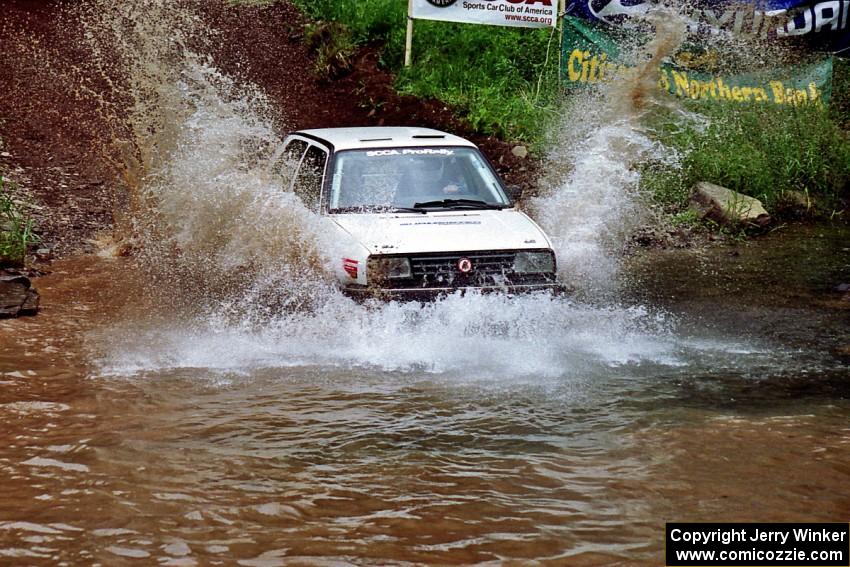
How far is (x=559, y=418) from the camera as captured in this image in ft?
18.8

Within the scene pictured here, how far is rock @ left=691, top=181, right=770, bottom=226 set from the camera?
39.8 ft

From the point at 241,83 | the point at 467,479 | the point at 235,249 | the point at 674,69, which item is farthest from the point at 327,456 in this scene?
the point at 241,83

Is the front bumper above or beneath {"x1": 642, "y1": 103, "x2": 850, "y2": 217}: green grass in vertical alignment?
beneath

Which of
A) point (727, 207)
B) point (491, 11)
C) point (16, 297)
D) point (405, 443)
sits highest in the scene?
point (491, 11)

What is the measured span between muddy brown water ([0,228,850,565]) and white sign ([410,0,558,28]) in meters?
7.70

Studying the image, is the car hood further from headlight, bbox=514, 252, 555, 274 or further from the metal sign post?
the metal sign post

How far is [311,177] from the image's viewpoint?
8297 millimetres

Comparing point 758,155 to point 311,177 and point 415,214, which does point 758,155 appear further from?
point 311,177

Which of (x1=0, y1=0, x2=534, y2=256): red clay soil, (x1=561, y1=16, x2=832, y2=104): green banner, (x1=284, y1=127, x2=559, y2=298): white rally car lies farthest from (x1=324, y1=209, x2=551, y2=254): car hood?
(x1=561, y1=16, x2=832, y2=104): green banner

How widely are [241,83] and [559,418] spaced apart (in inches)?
513

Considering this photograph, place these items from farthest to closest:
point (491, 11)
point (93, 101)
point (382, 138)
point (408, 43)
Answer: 1. point (93, 101)
2. point (408, 43)
3. point (491, 11)
4. point (382, 138)

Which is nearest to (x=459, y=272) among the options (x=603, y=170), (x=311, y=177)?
(x=311, y=177)

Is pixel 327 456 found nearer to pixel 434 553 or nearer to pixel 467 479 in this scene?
pixel 467 479

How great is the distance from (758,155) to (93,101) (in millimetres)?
10199
